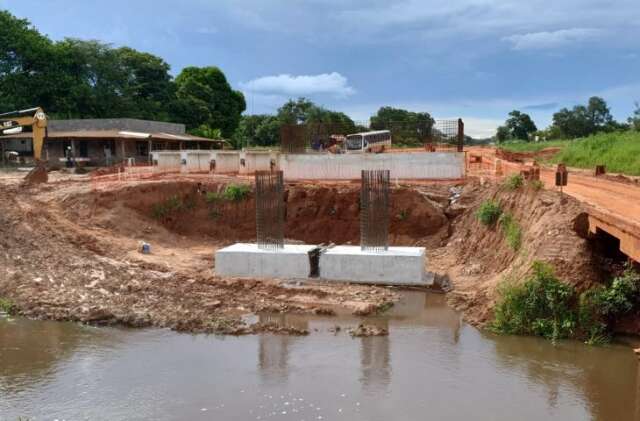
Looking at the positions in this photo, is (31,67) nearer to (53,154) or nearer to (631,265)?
(53,154)

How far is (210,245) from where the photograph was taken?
2361cm

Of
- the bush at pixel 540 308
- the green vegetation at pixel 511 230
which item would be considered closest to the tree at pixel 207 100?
the green vegetation at pixel 511 230

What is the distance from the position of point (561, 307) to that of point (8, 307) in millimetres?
14531

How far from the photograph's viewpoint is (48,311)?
51.3 ft

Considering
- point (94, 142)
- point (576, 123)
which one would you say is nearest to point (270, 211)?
point (94, 142)

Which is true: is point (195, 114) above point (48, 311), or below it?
above

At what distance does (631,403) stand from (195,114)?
54880 mm

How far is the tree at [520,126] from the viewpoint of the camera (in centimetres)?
8444

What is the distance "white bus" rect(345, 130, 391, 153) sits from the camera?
1297 inches

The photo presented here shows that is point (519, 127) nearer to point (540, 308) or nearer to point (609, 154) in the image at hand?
point (609, 154)

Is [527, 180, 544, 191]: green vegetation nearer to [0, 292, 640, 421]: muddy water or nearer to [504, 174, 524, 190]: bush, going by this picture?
[504, 174, 524, 190]: bush

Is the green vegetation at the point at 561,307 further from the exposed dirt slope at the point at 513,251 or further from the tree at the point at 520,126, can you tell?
the tree at the point at 520,126

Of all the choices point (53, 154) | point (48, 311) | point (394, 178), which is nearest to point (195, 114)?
point (53, 154)

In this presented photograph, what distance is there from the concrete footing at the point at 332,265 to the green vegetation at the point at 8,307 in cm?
586
